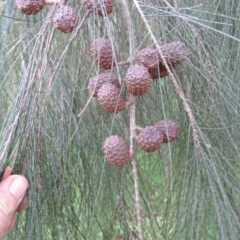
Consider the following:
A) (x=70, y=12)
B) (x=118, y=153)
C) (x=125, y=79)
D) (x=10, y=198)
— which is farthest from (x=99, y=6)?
(x=10, y=198)

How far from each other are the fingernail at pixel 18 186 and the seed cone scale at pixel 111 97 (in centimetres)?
19

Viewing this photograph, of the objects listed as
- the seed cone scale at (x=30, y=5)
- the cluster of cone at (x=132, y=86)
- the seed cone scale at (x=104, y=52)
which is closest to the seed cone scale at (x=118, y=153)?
the cluster of cone at (x=132, y=86)

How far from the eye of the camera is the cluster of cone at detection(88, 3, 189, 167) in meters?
0.67

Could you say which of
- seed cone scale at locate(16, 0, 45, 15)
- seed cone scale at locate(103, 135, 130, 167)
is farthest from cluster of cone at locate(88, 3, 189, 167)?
seed cone scale at locate(16, 0, 45, 15)

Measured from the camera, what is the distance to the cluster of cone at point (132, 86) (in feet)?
2.20

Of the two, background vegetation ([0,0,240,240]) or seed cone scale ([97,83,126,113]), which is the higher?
seed cone scale ([97,83,126,113])

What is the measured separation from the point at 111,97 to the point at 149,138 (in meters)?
0.09

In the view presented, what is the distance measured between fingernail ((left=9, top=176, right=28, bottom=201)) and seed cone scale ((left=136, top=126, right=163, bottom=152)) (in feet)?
0.70

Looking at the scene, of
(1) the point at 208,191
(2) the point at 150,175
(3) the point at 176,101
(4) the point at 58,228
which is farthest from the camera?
(2) the point at 150,175

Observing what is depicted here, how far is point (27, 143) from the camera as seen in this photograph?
770mm

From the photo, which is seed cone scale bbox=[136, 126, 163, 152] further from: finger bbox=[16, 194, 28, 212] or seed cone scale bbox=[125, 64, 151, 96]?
finger bbox=[16, 194, 28, 212]

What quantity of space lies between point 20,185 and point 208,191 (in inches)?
12.0

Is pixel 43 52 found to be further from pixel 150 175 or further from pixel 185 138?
pixel 150 175

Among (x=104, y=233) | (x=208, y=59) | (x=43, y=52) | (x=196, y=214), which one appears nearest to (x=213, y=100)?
(x=208, y=59)
